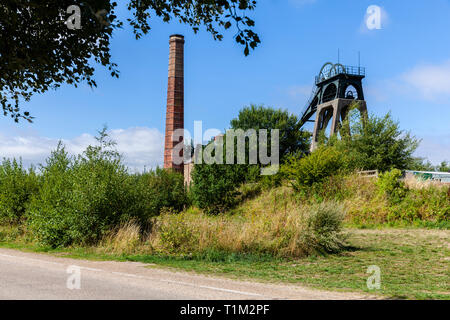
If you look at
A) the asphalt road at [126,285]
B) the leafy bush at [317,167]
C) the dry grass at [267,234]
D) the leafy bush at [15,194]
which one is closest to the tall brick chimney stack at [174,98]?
the leafy bush at [317,167]

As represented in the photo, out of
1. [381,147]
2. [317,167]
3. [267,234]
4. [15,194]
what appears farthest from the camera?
[381,147]

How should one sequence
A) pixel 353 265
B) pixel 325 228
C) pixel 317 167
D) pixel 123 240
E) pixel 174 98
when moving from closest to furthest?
pixel 353 265, pixel 325 228, pixel 123 240, pixel 317 167, pixel 174 98

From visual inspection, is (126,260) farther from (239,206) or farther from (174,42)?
(174,42)

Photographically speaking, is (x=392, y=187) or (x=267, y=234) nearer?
(x=267, y=234)

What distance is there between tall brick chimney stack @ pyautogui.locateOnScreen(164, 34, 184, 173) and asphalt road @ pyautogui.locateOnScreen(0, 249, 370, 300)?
34.1 m

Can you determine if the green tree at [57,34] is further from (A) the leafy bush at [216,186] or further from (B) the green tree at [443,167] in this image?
(B) the green tree at [443,167]

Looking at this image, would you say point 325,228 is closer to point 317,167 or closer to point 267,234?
point 267,234

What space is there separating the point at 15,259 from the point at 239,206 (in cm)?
2660

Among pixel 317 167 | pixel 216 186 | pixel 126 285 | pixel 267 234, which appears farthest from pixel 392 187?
pixel 126 285

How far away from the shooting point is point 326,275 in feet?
33.8

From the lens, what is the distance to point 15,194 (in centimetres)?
2284

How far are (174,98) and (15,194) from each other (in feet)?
80.2

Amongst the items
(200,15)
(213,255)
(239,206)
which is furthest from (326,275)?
(239,206)

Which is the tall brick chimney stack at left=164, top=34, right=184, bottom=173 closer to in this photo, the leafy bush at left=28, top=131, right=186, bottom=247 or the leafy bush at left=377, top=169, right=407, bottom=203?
the leafy bush at left=377, top=169, right=407, bottom=203
